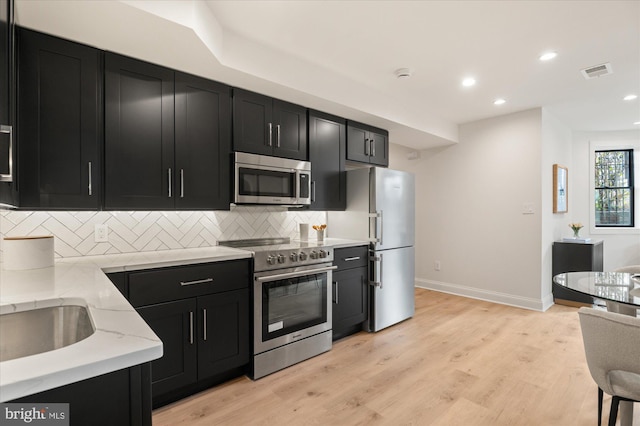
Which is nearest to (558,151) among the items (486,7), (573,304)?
(573,304)

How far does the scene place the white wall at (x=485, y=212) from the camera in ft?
13.9

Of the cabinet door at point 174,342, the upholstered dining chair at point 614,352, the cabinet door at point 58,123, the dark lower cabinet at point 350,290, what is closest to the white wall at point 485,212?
the dark lower cabinet at point 350,290

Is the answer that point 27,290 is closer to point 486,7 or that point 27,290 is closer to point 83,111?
point 83,111

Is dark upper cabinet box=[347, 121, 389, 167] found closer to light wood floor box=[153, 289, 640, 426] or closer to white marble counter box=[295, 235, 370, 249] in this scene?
white marble counter box=[295, 235, 370, 249]

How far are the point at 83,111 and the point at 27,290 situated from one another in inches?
47.2

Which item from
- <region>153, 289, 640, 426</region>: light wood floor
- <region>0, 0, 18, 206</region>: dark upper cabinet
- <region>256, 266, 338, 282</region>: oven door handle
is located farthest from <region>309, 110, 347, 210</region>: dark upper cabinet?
<region>0, 0, 18, 206</region>: dark upper cabinet

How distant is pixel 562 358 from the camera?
9.26 ft

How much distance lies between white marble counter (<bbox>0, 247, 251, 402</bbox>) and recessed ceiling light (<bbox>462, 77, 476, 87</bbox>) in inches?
132

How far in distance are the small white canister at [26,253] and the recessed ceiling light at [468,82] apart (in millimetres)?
3701

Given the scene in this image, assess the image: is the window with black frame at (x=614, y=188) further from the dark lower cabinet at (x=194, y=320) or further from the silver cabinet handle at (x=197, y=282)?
the silver cabinet handle at (x=197, y=282)

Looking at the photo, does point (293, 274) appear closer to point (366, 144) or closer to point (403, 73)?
point (366, 144)

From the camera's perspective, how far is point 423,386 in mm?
2375

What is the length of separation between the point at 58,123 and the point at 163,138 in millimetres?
583

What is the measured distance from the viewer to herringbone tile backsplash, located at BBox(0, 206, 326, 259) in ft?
6.98
